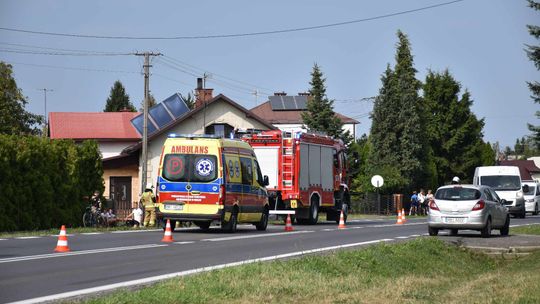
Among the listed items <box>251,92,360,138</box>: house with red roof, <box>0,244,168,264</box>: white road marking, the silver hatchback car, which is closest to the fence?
the silver hatchback car

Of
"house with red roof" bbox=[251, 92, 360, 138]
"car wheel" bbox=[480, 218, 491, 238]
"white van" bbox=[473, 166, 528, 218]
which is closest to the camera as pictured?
"car wheel" bbox=[480, 218, 491, 238]

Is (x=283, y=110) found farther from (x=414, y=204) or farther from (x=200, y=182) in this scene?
(x=200, y=182)

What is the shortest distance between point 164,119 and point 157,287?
188ft

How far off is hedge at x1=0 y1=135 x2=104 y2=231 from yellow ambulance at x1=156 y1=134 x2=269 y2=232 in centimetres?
583

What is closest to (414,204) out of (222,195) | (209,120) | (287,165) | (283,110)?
(209,120)

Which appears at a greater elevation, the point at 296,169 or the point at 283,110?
the point at 283,110

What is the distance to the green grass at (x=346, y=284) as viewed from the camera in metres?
12.2

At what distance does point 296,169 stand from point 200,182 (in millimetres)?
9104

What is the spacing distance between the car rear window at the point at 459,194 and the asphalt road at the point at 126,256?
60.1 inches

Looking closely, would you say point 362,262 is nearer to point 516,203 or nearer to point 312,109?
point 516,203

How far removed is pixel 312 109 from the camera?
259ft

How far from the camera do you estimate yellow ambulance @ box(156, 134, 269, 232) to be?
88.0ft

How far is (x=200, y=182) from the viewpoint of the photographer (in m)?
27.0

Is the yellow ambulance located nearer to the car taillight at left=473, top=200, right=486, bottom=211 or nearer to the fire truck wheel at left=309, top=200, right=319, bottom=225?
the car taillight at left=473, top=200, right=486, bottom=211
